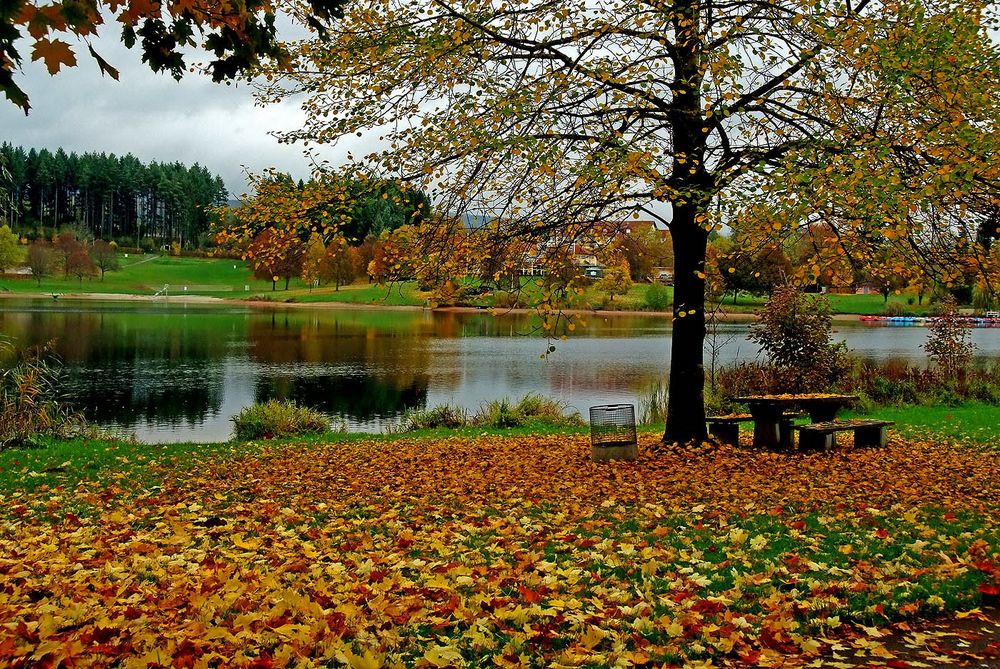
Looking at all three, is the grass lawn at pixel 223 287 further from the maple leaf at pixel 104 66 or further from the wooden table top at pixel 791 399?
the maple leaf at pixel 104 66

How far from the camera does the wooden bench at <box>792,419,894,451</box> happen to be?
1230 centimetres

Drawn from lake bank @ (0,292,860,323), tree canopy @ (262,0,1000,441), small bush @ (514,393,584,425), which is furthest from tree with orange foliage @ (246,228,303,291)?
lake bank @ (0,292,860,323)

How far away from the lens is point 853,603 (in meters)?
5.17

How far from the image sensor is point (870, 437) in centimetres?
1314

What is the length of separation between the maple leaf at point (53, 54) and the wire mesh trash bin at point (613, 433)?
8.82m

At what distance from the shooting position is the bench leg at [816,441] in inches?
486

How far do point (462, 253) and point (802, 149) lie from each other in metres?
4.89

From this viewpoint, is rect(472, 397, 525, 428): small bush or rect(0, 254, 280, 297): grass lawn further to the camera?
rect(0, 254, 280, 297): grass lawn

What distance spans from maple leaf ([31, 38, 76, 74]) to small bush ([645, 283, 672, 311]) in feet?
244

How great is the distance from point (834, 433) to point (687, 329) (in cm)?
295

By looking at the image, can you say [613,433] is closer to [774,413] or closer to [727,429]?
[727,429]

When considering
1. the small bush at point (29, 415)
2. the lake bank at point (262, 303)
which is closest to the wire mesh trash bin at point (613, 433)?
the small bush at point (29, 415)

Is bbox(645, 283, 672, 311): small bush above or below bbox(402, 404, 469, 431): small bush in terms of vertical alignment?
above

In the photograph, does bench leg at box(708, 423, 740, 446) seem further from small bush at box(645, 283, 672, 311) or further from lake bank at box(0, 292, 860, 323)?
small bush at box(645, 283, 672, 311)
